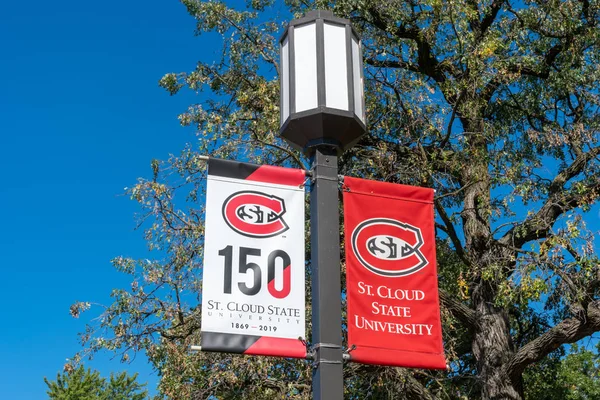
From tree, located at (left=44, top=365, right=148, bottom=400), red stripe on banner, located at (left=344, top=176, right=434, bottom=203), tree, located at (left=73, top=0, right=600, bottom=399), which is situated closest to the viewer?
red stripe on banner, located at (left=344, top=176, right=434, bottom=203)

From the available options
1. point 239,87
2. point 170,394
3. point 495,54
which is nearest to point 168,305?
point 170,394

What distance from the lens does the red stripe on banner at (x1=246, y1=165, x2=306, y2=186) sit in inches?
194

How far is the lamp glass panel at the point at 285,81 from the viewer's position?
4.95 metres

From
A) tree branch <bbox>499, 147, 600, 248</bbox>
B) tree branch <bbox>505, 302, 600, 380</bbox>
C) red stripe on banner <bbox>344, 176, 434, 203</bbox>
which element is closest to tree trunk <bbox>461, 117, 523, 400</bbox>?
tree branch <bbox>505, 302, 600, 380</bbox>

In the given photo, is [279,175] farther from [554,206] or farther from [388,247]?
[554,206]

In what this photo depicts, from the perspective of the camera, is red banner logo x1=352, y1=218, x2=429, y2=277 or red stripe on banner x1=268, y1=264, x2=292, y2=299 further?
red banner logo x1=352, y1=218, x2=429, y2=277

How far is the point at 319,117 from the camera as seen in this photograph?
4766 mm

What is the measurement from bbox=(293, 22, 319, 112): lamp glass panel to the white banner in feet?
1.49

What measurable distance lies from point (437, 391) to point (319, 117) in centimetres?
1004

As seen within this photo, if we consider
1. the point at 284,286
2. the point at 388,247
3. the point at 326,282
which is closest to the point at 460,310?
the point at 388,247

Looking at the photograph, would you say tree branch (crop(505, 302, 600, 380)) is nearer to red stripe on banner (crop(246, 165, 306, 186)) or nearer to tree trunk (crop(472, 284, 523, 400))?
tree trunk (crop(472, 284, 523, 400))

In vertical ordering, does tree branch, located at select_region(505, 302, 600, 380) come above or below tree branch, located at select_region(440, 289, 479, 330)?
below

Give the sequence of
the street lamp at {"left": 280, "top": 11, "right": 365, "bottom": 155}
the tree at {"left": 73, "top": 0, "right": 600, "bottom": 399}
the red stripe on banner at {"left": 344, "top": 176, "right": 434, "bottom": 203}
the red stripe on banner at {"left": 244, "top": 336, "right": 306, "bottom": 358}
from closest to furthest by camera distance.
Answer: the red stripe on banner at {"left": 244, "top": 336, "right": 306, "bottom": 358}
the street lamp at {"left": 280, "top": 11, "right": 365, "bottom": 155}
the red stripe on banner at {"left": 344, "top": 176, "right": 434, "bottom": 203}
the tree at {"left": 73, "top": 0, "right": 600, "bottom": 399}

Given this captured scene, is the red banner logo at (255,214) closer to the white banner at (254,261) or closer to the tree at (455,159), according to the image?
the white banner at (254,261)
